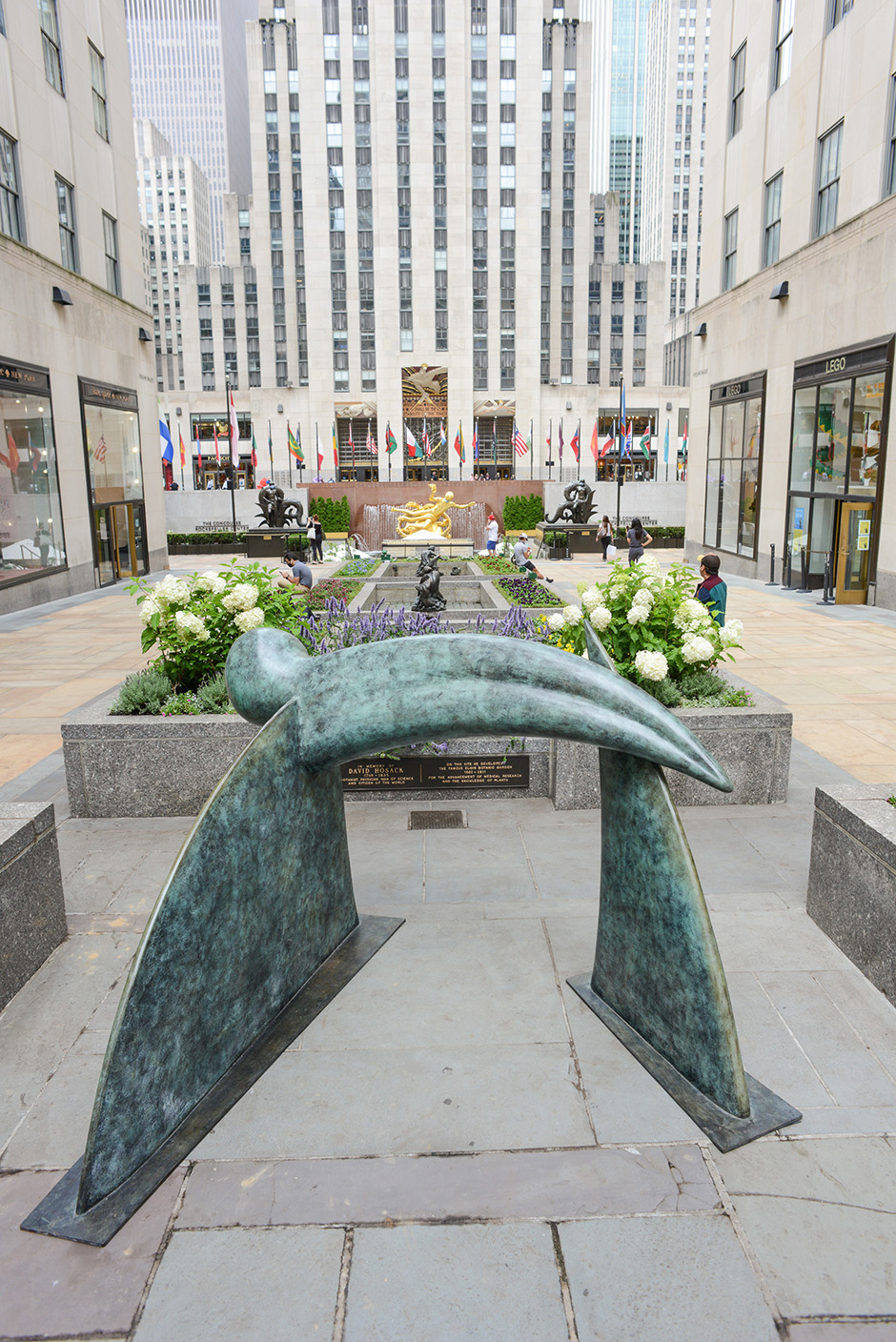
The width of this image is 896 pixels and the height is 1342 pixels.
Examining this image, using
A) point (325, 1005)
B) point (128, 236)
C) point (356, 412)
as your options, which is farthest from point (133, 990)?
point (356, 412)

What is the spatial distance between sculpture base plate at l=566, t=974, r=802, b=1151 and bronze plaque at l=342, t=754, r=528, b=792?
3380mm

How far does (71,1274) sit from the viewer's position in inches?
110

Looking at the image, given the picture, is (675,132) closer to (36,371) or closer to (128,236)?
(128,236)

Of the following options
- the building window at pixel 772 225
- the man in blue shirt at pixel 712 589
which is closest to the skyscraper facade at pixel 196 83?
the building window at pixel 772 225

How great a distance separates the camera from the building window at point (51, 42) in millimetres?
19453

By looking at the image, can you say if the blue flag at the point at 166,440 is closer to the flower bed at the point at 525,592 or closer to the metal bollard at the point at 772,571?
the flower bed at the point at 525,592

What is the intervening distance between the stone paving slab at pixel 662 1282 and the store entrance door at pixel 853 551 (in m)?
17.7

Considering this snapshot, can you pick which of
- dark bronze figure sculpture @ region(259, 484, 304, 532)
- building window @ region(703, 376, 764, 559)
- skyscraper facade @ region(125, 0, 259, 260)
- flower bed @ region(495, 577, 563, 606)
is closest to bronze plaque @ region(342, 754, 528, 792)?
flower bed @ region(495, 577, 563, 606)

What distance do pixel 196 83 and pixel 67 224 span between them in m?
202

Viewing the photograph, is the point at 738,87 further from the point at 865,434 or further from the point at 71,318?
the point at 71,318

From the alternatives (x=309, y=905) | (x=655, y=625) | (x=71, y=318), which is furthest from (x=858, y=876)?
(x=71, y=318)

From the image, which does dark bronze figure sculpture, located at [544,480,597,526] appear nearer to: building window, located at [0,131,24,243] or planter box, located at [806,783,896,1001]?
building window, located at [0,131,24,243]

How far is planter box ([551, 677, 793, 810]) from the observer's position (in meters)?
6.93

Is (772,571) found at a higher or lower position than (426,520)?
lower
